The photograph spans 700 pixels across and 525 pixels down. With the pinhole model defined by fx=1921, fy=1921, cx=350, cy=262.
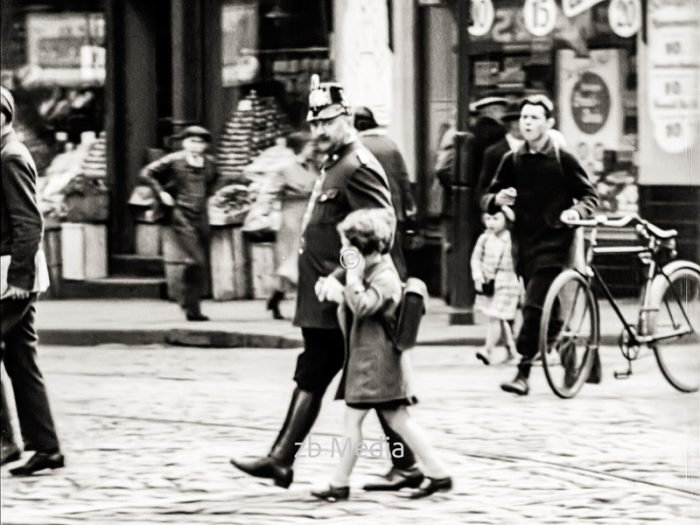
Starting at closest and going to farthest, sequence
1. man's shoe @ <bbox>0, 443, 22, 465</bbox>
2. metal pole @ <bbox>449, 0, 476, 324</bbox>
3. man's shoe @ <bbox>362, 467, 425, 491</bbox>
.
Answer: man's shoe @ <bbox>362, 467, 425, 491</bbox>, man's shoe @ <bbox>0, 443, 22, 465</bbox>, metal pole @ <bbox>449, 0, 476, 324</bbox>

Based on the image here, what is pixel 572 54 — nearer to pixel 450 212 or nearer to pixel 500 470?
pixel 450 212

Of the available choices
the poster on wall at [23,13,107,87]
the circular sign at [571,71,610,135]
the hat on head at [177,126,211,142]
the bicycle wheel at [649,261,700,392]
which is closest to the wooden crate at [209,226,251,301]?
the hat on head at [177,126,211,142]

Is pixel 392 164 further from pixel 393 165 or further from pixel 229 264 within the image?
pixel 229 264

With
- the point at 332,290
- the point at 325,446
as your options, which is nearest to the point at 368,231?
the point at 332,290

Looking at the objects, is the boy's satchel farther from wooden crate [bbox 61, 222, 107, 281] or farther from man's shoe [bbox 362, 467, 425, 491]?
wooden crate [bbox 61, 222, 107, 281]

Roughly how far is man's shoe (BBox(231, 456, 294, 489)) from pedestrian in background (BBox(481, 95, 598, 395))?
202cm

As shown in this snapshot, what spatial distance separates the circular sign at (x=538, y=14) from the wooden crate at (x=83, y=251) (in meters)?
2.47

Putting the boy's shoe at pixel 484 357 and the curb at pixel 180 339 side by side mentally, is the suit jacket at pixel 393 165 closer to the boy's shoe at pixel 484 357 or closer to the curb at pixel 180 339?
the curb at pixel 180 339

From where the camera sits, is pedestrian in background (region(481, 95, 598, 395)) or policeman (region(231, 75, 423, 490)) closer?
policeman (region(231, 75, 423, 490))

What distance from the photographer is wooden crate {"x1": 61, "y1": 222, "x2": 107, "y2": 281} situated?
9836 millimetres

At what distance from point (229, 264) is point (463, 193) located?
4.51ft

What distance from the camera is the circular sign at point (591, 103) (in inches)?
398

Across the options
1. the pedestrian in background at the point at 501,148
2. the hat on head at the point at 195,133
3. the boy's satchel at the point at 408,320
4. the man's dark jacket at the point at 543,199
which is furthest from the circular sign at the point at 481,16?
the boy's satchel at the point at 408,320

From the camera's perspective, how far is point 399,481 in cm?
876
